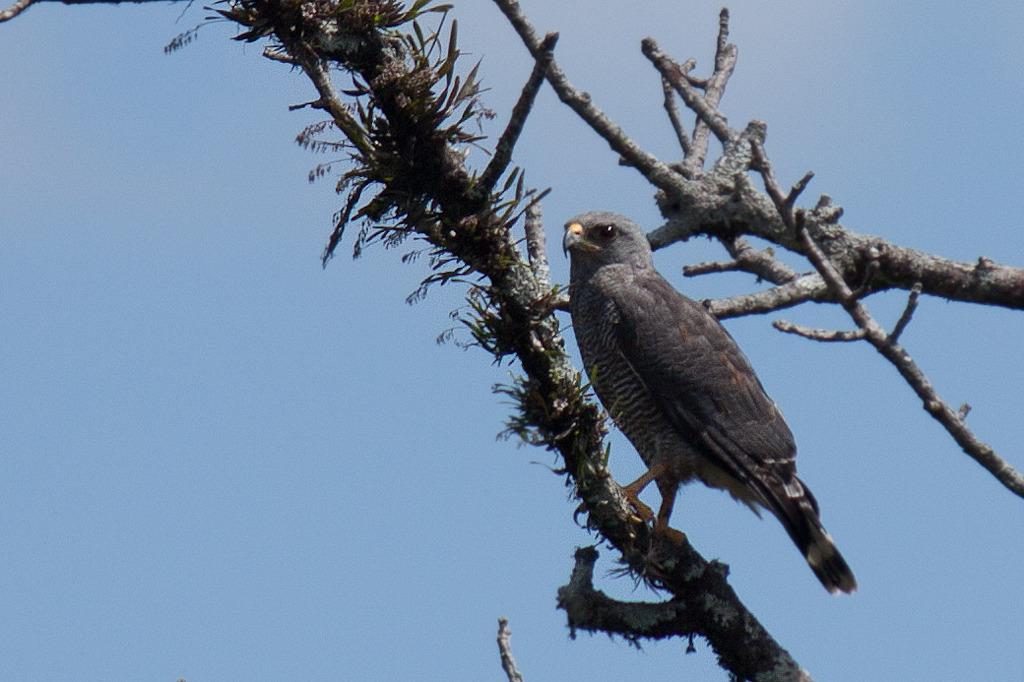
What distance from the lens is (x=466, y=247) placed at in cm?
361

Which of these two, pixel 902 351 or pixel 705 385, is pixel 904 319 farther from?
pixel 705 385

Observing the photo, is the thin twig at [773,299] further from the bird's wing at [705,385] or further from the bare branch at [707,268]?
the bird's wing at [705,385]

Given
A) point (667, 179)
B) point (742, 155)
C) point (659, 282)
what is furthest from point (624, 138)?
point (659, 282)

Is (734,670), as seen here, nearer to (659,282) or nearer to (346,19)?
(659,282)

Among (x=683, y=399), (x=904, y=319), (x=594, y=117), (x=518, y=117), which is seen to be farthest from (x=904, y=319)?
(x=683, y=399)

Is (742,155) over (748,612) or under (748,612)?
over

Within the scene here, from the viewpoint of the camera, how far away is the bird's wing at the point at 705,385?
5.45m

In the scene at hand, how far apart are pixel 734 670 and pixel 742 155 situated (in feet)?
7.00

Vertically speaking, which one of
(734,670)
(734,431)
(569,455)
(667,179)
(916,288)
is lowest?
(734,670)

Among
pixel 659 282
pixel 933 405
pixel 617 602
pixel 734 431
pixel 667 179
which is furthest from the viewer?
pixel 659 282

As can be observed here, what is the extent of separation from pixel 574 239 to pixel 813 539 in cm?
198

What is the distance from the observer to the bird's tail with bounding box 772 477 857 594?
16.4 feet

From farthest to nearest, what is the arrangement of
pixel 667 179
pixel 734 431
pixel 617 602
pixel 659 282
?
pixel 659 282
pixel 734 431
pixel 667 179
pixel 617 602

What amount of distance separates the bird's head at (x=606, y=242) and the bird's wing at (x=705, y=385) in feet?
1.05
